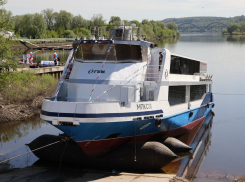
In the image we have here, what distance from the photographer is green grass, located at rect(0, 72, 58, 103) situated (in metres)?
22.7

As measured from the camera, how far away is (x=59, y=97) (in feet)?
50.9

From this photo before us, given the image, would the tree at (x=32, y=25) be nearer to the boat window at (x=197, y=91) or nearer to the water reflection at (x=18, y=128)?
the water reflection at (x=18, y=128)

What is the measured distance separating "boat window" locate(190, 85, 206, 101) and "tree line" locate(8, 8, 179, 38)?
4919 centimetres

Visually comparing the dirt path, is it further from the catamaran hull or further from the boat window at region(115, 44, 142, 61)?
the boat window at region(115, 44, 142, 61)

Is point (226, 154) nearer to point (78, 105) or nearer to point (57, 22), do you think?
point (78, 105)

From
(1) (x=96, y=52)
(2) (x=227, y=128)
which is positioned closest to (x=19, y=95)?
(1) (x=96, y=52)

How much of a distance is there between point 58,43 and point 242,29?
11780 cm

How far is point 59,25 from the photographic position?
100 m

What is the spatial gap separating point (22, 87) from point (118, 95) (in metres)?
11.5

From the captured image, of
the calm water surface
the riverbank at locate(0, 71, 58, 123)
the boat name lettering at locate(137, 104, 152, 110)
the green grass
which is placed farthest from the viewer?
the green grass

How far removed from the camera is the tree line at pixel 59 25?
79688mm

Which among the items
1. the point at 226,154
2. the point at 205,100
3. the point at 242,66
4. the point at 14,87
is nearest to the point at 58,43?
the point at 242,66

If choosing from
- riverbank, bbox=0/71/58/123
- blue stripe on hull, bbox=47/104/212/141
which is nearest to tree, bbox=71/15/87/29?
riverbank, bbox=0/71/58/123

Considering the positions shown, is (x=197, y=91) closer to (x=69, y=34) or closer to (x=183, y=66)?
(x=183, y=66)
